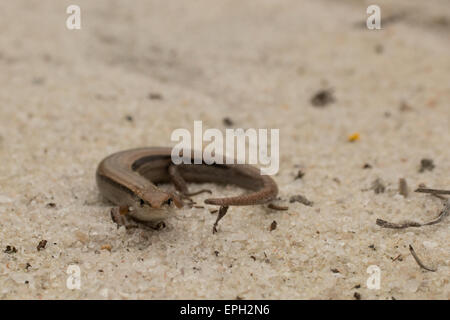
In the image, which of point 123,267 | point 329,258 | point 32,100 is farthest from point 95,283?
point 32,100

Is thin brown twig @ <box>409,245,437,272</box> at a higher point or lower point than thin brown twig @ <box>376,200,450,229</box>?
lower

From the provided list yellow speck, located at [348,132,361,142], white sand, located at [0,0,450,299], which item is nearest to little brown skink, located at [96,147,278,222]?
white sand, located at [0,0,450,299]

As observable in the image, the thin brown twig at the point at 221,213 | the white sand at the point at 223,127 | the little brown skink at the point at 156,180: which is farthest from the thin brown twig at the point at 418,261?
the thin brown twig at the point at 221,213

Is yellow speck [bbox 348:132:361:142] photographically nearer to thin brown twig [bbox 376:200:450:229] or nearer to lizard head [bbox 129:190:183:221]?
thin brown twig [bbox 376:200:450:229]

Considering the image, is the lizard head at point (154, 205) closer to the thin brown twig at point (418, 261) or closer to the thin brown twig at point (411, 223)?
the thin brown twig at point (411, 223)

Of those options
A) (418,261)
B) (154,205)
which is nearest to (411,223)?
(418,261)

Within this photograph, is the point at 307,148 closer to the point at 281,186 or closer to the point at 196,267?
the point at 281,186
